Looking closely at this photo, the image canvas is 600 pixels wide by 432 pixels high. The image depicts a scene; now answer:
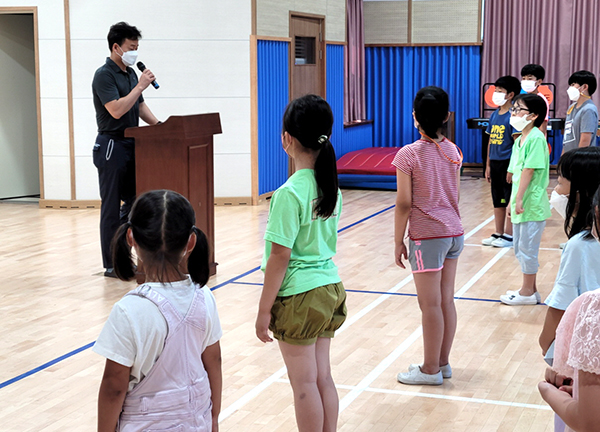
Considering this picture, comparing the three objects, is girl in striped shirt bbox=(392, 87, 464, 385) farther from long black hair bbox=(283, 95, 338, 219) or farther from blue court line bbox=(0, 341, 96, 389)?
blue court line bbox=(0, 341, 96, 389)

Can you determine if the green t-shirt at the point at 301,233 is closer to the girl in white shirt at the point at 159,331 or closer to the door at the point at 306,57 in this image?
the girl in white shirt at the point at 159,331

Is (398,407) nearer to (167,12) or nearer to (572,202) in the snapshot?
(572,202)

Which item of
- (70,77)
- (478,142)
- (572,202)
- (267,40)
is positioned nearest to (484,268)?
(572,202)

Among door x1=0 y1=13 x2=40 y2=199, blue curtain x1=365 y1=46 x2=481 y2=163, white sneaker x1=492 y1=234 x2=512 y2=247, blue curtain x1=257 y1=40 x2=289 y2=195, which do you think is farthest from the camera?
blue curtain x1=365 y1=46 x2=481 y2=163

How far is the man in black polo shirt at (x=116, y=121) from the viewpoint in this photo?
5227mm

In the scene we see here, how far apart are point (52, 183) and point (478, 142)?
20.9ft

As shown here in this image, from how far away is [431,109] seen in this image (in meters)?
3.15

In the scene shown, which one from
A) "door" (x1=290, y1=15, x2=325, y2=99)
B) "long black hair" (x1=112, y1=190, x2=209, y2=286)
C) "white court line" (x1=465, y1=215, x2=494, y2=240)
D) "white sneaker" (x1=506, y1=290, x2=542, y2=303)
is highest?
"door" (x1=290, y1=15, x2=325, y2=99)

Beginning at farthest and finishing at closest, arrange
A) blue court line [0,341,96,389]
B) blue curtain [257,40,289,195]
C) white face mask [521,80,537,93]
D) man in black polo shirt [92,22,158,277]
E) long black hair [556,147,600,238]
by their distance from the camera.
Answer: blue curtain [257,40,289,195], white face mask [521,80,537,93], man in black polo shirt [92,22,158,277], blue court line [0,341,96,389], long black hair [556,147,600,238]

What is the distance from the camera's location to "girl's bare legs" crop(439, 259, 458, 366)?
132 inches

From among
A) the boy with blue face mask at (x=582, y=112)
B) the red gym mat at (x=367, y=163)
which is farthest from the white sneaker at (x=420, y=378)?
the red gym mat at (x=367, y=163)

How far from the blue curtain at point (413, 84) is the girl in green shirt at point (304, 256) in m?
9.67

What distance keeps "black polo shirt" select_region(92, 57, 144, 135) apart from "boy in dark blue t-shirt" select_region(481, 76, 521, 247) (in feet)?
9.41

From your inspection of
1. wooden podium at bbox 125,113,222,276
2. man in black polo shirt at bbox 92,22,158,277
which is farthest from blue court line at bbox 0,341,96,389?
man in black polo shirt at bbox 92,22,158,277
